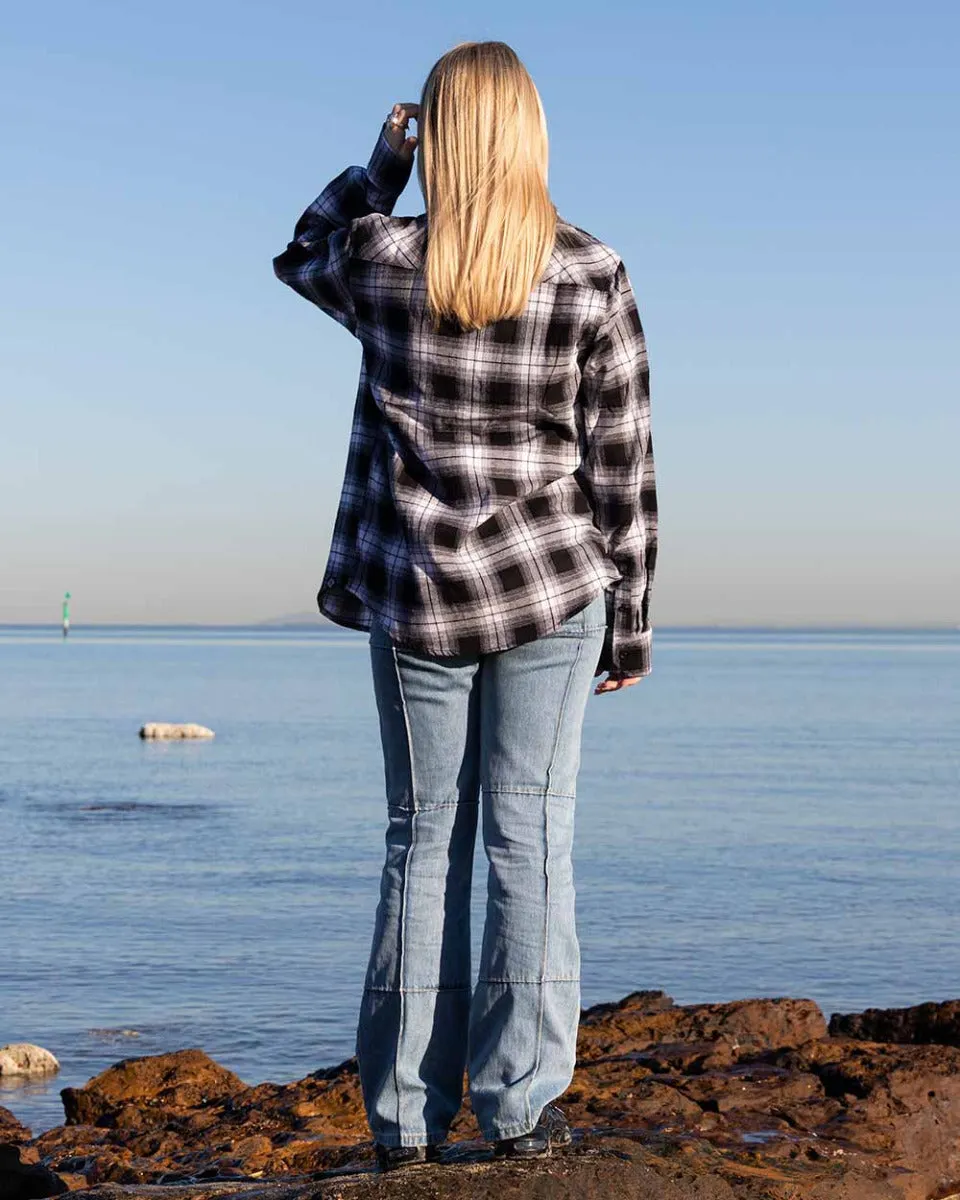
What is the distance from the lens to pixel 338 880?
1852 cm

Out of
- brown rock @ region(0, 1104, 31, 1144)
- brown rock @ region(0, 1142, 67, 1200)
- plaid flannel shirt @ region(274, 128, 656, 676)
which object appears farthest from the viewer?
brown rock @ region(0, 1104, 31, 1144)

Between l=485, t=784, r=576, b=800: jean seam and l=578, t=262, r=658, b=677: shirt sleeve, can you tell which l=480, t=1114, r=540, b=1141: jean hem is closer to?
l=485, t=784, r=576, b=800: jean seam

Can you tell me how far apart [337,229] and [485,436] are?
2.25ft

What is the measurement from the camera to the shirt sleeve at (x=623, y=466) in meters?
3.73

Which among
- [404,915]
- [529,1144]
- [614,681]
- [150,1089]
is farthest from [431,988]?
[150,1089]

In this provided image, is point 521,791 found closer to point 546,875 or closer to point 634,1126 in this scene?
point 546,875

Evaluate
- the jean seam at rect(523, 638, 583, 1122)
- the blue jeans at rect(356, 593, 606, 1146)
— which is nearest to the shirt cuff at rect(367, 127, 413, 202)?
the blue jeans at rect(356, 593, 606, 1146)

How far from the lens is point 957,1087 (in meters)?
6.08

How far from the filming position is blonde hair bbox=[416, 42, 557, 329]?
3477 millimetres

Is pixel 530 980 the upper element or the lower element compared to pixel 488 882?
lower

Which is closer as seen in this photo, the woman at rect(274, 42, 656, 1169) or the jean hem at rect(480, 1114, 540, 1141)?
the woman at rect(274, 42, 656, 1169)

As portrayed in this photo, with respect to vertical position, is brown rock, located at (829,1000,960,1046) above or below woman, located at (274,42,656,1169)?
below

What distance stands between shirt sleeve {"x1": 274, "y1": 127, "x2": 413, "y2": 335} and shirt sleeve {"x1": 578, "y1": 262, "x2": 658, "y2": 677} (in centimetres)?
63

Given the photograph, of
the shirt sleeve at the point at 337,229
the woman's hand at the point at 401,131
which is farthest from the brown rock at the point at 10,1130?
the woman's hand at the point at 401,131
